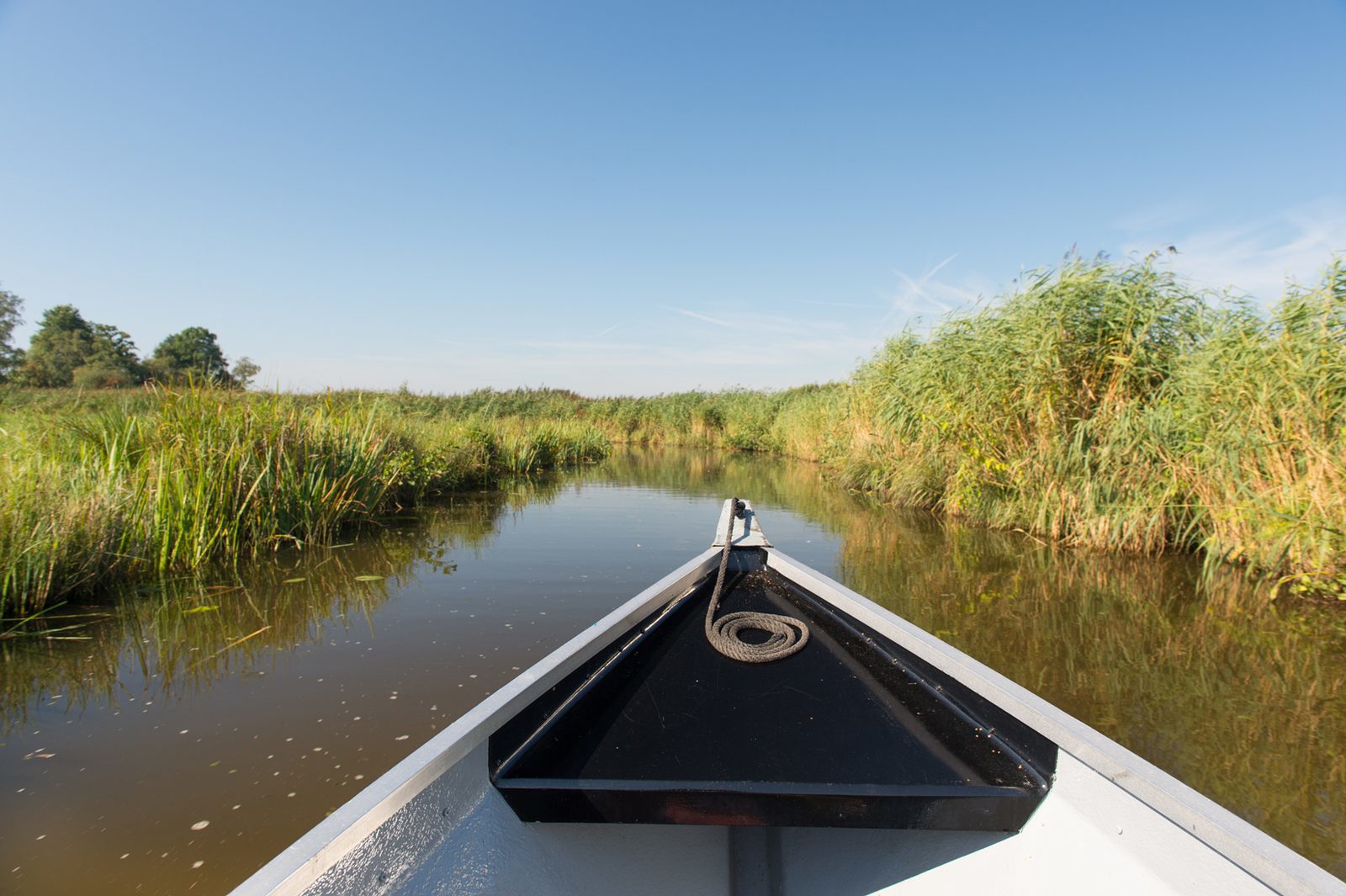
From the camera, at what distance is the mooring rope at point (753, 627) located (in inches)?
85.5

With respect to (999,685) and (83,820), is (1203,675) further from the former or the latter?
(83,820)

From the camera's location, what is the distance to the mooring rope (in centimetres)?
217

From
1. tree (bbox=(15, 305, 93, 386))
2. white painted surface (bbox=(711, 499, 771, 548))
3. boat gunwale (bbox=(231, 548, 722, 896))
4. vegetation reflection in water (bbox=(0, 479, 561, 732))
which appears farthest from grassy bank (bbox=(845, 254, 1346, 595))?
tree (bbox=(15, 305, 93, 386))

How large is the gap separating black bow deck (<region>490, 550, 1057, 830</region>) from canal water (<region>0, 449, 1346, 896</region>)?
113 cm

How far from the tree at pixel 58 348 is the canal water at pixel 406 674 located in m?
47.5

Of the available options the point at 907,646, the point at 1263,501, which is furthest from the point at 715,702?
the point at 1263,501

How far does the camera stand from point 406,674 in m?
3.38

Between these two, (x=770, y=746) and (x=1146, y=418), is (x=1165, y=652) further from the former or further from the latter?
(x=770, y=746)

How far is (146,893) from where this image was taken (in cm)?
182

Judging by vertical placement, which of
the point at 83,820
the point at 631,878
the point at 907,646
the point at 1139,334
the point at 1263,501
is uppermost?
the point at 1139,334

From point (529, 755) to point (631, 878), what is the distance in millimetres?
419

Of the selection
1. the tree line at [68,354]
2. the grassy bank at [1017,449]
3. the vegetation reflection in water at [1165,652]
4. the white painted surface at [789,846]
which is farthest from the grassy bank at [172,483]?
the tree line at [68,354]

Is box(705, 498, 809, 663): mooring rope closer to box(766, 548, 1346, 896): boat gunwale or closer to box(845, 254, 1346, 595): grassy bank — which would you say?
box(766, 548, 1346, 896): boat gunwale

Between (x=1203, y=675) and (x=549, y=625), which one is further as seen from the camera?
(x=549, y=625)
